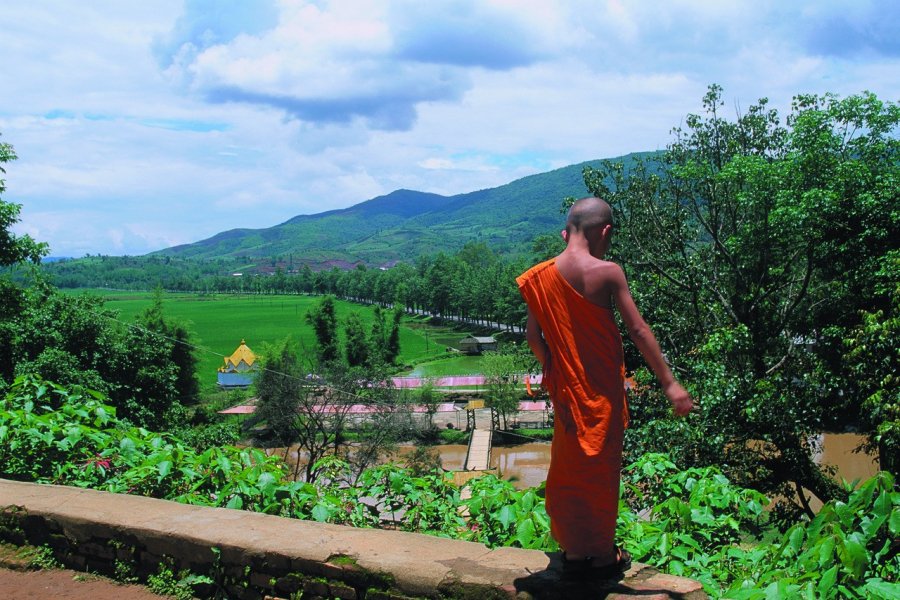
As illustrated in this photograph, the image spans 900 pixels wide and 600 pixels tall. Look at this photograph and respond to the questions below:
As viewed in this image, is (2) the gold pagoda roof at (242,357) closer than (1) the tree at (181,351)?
No

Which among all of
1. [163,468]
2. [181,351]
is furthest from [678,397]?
[181,351]

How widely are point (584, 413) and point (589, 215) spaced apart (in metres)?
0.84

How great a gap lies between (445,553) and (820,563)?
5.19 feet

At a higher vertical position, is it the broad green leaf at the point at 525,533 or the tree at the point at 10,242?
the tree at the point at 10,242

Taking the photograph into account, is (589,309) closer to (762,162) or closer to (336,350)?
(762,162)

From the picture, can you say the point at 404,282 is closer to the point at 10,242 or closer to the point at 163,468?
the point at 10,242

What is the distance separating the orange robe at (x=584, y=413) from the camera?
2838 mm

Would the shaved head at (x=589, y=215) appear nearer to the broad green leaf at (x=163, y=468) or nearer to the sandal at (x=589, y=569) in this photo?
the sandal at (x=589, y=569)

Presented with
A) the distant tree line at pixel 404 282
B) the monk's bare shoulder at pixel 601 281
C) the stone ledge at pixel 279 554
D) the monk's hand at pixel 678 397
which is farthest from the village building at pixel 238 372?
the monk's hand at pixel 678 397

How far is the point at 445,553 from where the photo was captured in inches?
128

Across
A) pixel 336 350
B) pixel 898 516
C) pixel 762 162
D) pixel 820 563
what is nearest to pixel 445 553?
pixel 820 563

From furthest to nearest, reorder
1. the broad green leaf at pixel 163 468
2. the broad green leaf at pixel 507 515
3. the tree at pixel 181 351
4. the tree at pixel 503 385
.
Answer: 1. the tree at pixel 181 351
2. the tree at pixel 503 385
3. the broad green leaf at pixel 163 468
4. the broad green leaf at pixel 507 515

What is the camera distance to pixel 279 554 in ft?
10.9

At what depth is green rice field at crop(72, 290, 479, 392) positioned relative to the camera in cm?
5128
